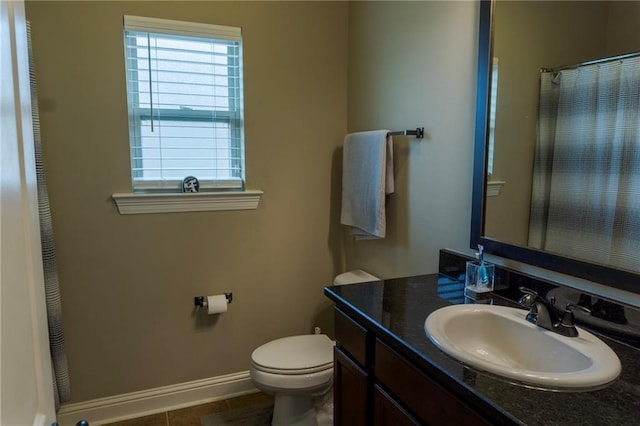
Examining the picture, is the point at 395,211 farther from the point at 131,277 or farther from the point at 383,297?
the point at 131,277

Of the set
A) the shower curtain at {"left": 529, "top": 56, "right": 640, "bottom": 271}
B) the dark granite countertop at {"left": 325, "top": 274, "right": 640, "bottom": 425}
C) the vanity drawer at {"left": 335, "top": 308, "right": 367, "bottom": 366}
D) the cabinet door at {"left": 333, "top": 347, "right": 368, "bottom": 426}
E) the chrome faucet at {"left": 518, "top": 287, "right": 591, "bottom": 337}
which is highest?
the shower curtain at {"left": 529, "top": 56, "right": 640, "bottom": 271}

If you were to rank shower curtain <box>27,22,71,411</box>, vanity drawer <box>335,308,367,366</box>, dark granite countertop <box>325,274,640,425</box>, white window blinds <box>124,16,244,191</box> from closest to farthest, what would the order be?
1. dark granite countertop <box>325,274,640,425</box>
2. vanity drawer <box>335,308,367,366</box>
3. shower curtain <box>27,22,71,411</box>
4. white window blinds <box>124,16,244,191</box>

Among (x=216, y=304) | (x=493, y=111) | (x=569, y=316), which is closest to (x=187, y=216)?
(x=216, y=304)

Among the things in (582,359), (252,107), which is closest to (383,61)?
(252,107)

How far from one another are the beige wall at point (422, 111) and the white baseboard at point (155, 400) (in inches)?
42.0

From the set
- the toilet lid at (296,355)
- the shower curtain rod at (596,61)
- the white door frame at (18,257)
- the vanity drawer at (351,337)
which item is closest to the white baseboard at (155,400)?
the toilet lid at (296,355)

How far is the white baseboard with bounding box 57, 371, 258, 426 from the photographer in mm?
2248

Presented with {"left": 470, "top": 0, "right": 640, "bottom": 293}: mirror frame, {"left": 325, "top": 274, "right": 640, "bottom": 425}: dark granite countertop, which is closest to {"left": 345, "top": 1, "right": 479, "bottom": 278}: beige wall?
{"left": 470, "top": 0, "right": 640, "bottom": 293}: mirror frame

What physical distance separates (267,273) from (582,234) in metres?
1.72

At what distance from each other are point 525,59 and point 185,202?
5.62ft

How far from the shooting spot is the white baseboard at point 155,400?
2.25m

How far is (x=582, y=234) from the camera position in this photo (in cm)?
129

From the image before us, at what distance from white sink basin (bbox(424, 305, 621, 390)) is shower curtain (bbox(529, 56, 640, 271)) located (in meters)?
0.26

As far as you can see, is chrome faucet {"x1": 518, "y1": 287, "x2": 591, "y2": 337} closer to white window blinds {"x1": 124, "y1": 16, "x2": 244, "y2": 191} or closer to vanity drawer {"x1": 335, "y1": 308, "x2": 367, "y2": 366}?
vanity drawer {"x1": 335, "y1": 308, "x2": 367, "y2": 366}
